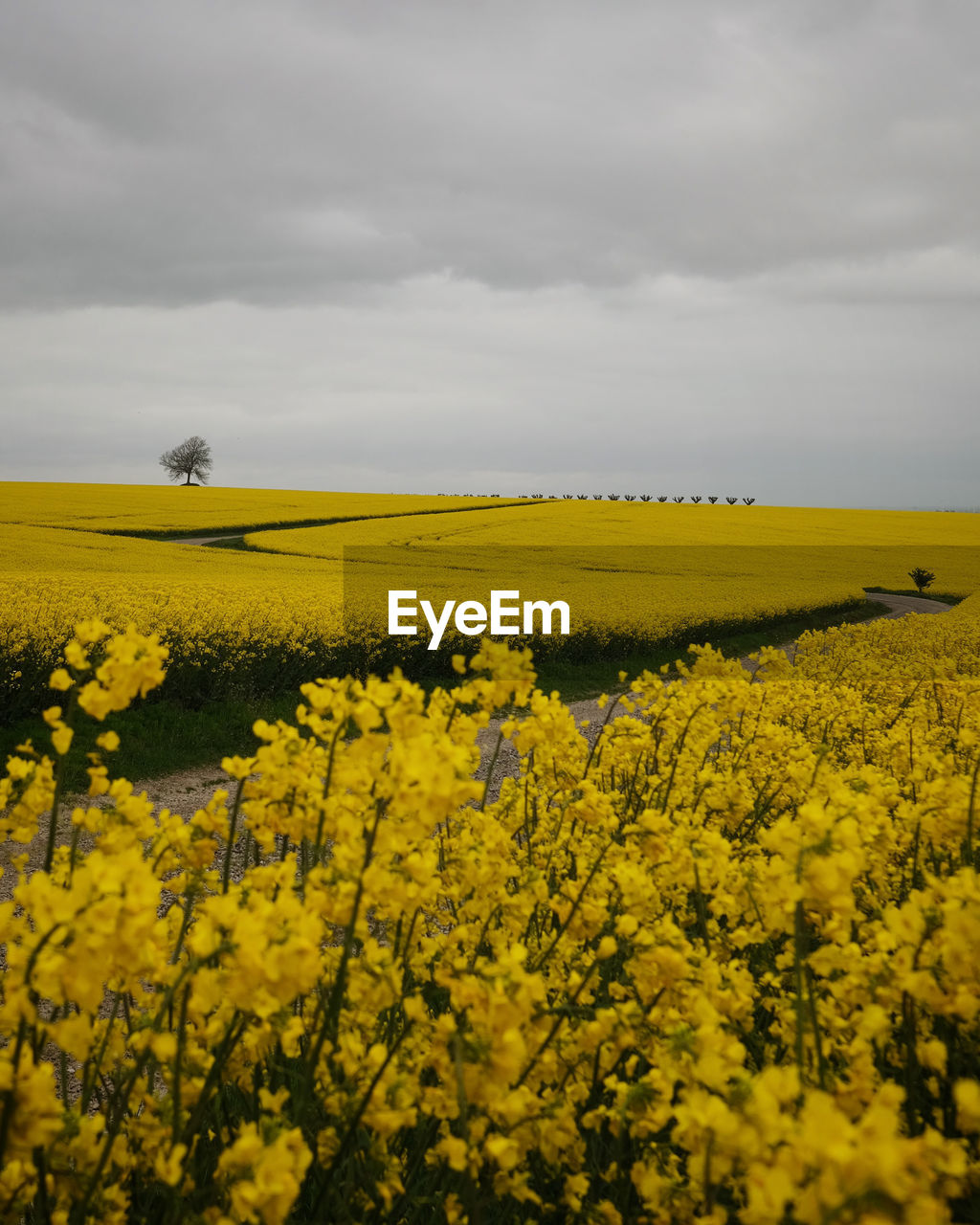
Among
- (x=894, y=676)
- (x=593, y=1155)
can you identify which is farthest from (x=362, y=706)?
(x=894, y=676)

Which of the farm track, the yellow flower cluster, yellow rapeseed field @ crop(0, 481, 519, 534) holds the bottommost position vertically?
the farm track

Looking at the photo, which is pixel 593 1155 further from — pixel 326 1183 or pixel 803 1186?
pixel 803 1186

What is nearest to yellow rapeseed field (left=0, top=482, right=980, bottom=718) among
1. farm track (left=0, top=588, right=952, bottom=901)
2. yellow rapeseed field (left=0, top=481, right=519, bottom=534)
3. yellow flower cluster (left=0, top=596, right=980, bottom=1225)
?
yellow rapeseed field (left=0, top=481, right=519, bottom=534)

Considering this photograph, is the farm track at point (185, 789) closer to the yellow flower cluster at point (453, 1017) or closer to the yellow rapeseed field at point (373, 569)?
the yellow rapeseed field at point (373, 569)

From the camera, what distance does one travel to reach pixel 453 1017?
158 cm

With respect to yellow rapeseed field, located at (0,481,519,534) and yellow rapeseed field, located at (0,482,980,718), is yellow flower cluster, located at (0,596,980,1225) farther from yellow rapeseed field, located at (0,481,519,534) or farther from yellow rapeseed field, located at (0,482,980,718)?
yellow rapeseed field, located at (0,481,519,534)

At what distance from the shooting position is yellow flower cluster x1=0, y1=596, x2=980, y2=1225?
46.6 inches

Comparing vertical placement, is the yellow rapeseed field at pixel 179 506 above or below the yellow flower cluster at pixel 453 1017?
above

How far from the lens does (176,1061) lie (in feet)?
4.65

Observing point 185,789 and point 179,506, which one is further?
point 179,506

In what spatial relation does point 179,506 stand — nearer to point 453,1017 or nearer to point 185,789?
point 185,789

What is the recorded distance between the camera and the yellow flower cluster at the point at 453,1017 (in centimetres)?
118

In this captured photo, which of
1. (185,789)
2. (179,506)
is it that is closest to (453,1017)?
(185,789)

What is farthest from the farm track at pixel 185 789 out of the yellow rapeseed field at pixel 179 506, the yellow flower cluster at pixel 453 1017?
the yellow rapeseed field at pixel 179 506
